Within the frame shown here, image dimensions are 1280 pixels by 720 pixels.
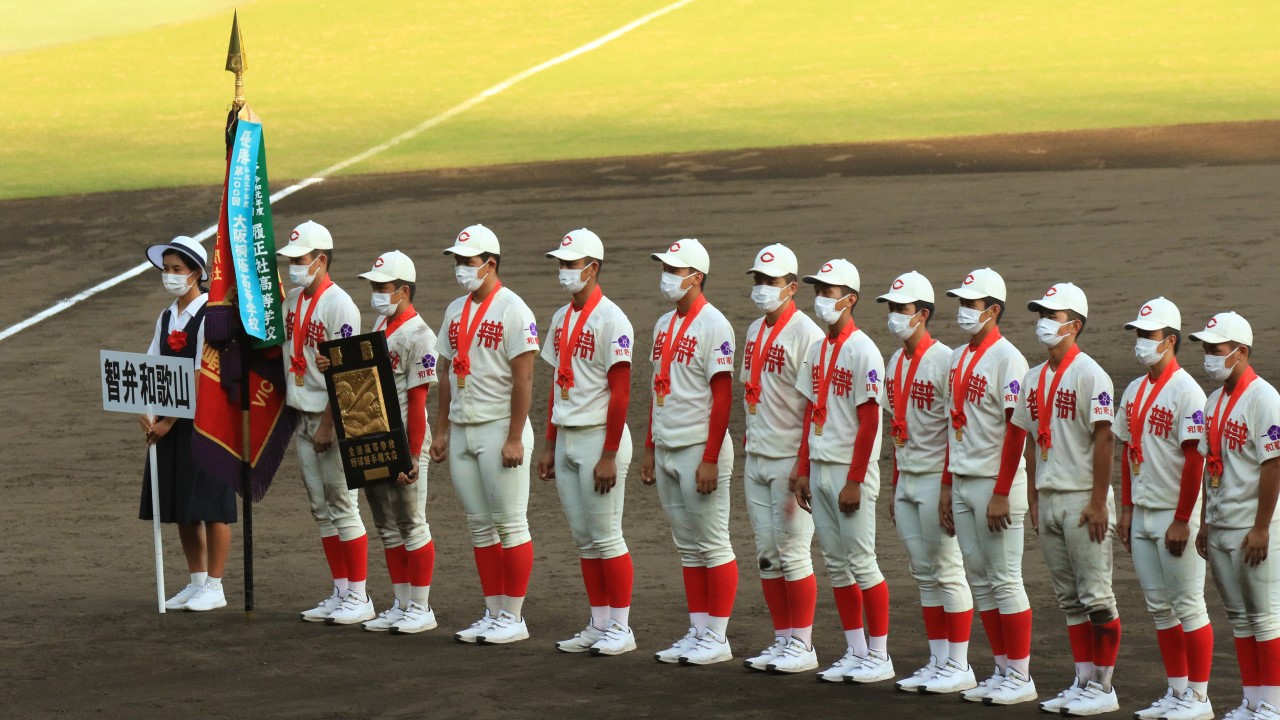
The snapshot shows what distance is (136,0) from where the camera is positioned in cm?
5472

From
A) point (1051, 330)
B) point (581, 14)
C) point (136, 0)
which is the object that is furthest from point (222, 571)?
point (136, 0)

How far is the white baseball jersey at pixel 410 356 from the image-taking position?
11445 millimetres

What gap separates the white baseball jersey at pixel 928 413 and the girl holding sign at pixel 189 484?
446 cm

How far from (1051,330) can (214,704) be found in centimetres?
474

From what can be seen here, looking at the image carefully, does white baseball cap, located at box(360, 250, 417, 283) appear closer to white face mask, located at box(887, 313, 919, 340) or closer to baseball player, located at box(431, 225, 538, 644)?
baseball player, located at box(431, 225, 538, 644)

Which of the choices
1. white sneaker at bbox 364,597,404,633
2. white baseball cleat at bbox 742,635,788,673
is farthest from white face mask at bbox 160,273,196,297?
white baseball cleat at bbox 742,635,788,673

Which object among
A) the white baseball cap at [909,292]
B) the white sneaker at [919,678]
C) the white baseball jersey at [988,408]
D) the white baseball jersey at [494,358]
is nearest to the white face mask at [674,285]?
the white baseball jersey at [494,358]

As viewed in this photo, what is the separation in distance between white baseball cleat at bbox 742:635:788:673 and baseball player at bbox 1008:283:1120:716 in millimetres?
1498

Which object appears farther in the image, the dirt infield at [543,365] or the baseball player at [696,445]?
the baseball player at [696,445]

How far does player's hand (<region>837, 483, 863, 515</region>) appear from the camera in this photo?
10195mm

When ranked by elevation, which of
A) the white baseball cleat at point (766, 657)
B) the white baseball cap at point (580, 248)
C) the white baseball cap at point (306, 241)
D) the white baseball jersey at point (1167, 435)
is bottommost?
the white baseball cleat at point (766, 657)

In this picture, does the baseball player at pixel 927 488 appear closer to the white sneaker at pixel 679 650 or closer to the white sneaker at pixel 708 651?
the white sneaker at pixel 708 651

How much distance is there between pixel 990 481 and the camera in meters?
9.99

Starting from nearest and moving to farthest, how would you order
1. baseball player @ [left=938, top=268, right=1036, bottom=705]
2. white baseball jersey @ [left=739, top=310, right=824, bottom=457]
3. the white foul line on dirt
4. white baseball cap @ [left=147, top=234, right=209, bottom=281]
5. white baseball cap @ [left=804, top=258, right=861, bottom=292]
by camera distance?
baseball player @ [left=938, top=268, right=1036, bottom=705] → white baseball cap @ [left=804, top=258, right=861, bottom=292] → white baseball jersey @ [left=739, top=310, right=824, bottom=457] → white baseball cap @ [left=147, top=234, right=209, bottom=281] → the white foul line on dirt
